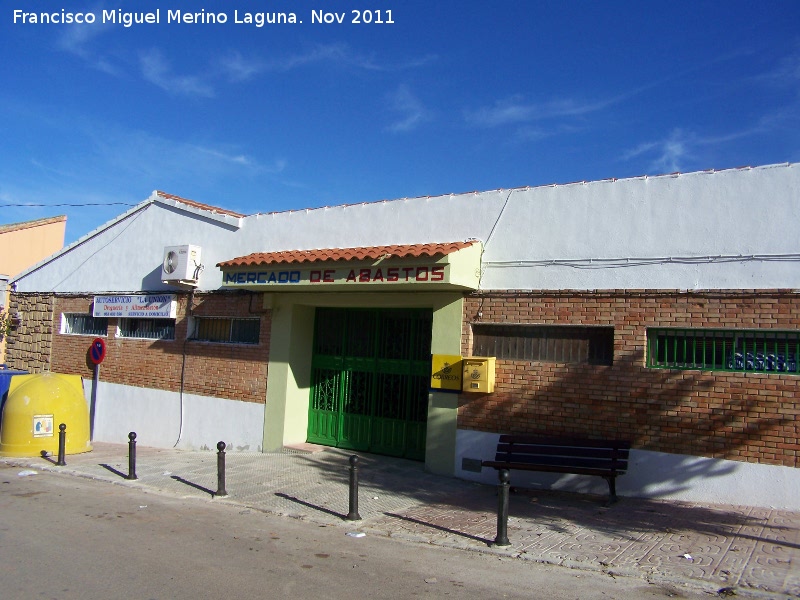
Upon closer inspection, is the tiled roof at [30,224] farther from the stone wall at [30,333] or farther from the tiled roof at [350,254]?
the tiled roof at [350,254]

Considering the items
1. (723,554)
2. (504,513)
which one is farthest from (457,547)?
(723,554)

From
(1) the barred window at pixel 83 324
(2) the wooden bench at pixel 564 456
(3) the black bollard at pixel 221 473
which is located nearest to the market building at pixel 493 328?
(2) the wooden bench at pixel 564 456

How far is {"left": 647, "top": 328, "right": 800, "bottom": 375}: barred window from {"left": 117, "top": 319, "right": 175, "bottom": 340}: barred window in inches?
415

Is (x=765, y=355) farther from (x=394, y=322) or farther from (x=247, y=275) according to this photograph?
(x=247, y=275)

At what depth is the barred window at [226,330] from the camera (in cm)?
1365

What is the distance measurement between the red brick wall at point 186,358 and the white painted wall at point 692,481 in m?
5.93

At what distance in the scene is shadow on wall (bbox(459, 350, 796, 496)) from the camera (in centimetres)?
850

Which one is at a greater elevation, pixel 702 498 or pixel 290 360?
pixel 290 360

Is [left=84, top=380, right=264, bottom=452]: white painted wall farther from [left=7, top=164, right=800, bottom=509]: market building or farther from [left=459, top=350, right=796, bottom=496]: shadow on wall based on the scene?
[left=459, top=350, right=796, bottom=496]: shadow on wall

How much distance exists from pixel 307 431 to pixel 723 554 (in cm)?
841

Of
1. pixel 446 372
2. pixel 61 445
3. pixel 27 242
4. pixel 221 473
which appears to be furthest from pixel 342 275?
pixel 27 242

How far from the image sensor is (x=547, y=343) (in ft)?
33.0

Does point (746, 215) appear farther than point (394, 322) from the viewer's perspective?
No

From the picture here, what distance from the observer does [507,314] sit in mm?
10352
